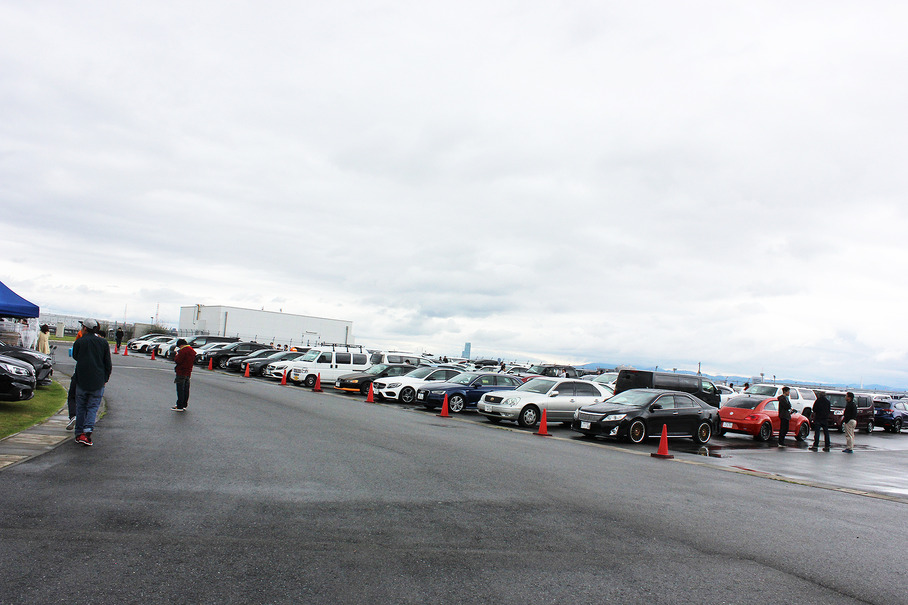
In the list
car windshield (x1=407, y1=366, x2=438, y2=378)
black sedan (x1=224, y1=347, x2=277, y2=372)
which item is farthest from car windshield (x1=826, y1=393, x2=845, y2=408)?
black sedan (x1=224, y1=347, x2=277, y2=372)

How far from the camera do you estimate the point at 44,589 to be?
13.7 ft

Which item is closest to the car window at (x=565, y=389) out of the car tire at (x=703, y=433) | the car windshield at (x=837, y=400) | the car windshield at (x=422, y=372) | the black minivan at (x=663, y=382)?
the car tire at (x=703, y=433)

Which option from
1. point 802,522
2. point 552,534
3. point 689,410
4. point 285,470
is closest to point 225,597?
point 552,534

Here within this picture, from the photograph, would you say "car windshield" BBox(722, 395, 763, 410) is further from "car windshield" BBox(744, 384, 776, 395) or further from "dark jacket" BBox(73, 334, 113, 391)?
"dark jacket" BBox(73, 334, 113, 391)

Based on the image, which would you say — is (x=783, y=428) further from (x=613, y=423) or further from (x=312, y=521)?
(x=312, y=521)

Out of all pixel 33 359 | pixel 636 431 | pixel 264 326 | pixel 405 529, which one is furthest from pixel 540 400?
pixel 264 326

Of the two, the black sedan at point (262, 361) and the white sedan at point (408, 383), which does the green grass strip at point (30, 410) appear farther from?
the black sedan at point (262, 361)

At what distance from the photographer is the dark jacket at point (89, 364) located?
9.52m

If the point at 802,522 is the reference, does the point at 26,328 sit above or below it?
above

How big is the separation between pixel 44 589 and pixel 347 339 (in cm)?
6127

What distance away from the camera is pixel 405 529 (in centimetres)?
602

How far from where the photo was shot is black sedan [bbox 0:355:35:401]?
12711 millimetres

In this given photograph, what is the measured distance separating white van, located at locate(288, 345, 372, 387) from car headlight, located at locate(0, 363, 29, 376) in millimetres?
15815

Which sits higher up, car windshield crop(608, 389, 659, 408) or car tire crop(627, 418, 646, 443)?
car windshield crop(608, 389, 659, 408)
